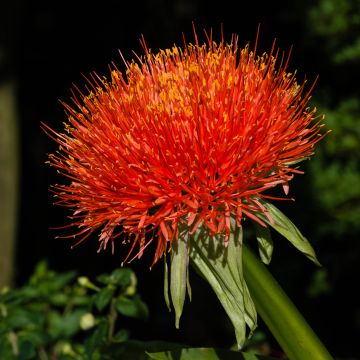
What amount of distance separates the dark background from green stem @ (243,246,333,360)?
6.98 feet

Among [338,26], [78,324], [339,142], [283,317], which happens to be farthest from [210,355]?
[338,26]

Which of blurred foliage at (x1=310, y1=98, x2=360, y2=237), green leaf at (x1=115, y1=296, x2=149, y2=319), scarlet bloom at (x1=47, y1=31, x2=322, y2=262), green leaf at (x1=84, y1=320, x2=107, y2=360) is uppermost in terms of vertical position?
blurred foliage at (x1=310, y1=98, x2=360, y2=237)

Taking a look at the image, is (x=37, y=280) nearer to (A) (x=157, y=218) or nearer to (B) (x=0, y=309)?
(B) (x=0, y=309)

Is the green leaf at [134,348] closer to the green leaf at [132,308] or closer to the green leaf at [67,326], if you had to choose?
the green leaf at [132,308]

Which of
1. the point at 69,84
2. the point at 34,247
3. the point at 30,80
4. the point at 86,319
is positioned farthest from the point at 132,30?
the point at 86,319

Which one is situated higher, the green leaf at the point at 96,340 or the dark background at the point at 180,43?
the dark background at the point at 180,43

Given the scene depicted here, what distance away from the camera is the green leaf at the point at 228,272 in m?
1.40

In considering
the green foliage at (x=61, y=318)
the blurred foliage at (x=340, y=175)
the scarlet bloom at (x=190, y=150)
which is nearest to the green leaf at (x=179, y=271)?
the scarlet bloom at (x=190, y=150)

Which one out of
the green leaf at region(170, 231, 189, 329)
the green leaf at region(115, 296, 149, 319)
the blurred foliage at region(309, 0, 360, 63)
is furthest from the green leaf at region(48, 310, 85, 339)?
the blurred foliage at region(309, 0, 360, 63)

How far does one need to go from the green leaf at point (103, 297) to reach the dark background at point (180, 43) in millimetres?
1793

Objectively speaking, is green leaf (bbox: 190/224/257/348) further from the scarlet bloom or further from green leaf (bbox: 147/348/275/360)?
green leaf (bbox: 147/348/275/360)

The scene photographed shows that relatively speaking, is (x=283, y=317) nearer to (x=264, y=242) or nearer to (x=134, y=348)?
(x=264, y=242)

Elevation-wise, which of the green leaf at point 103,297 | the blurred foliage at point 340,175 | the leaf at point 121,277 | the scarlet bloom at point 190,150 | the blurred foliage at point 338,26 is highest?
the blurred foliage at point 338,26

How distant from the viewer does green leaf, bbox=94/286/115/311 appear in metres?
1.88
